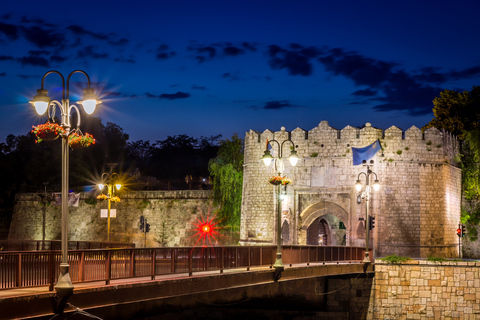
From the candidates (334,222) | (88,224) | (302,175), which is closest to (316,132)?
(302,175)

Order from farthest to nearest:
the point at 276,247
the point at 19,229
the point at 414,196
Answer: the point at 19,229 → the point at 414,196 → the point at 276,247

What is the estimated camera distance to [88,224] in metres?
41.2

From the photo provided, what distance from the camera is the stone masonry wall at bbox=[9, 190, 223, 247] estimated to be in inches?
1501

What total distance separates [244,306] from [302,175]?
8.39 metres

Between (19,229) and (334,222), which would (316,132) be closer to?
(334,222)

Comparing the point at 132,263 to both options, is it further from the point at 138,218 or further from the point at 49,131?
the point at 138,218

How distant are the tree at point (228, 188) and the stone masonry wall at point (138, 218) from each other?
1.12m

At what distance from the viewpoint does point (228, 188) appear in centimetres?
3572

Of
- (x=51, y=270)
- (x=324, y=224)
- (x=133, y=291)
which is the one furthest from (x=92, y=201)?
(x=51, y=270)

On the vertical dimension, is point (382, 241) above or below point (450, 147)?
below

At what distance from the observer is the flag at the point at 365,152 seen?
97.9 ft

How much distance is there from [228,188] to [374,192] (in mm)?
8940

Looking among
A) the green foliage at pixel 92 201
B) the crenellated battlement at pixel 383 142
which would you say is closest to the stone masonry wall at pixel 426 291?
the crenellated battlement at pixel 383 142

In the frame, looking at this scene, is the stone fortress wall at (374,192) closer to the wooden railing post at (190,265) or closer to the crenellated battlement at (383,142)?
the crenellated battlement at (383,142)
